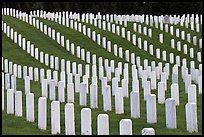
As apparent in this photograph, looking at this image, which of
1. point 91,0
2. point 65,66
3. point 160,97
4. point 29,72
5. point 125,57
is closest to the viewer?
point 160,97

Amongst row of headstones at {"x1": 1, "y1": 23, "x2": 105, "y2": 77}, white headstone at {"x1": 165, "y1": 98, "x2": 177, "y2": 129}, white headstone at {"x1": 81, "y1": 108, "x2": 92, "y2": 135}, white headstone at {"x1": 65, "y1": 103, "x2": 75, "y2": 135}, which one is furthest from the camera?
row of headstones at {"x1": 1, "y1": 23, "x2": 105, "y2": 77}

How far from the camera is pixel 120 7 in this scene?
153 feet

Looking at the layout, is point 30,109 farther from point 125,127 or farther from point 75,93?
point 75,93

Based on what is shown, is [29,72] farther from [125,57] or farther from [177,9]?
[177,9]

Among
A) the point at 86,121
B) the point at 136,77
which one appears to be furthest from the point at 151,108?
the point at 136,77

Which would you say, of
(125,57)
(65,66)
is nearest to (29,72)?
(65,66)

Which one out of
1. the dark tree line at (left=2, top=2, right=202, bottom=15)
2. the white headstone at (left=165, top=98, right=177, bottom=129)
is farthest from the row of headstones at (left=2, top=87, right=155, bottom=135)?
the dark tree line at (left=2, top=2, right=202, bottom=15)

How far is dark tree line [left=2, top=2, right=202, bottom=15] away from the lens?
4094 centimetres

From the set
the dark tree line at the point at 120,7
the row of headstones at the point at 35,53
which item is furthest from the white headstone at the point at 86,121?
the dark tree line at the point at 120,7

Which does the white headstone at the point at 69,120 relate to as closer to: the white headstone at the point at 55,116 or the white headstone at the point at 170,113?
the white headstone at the point at 55,116

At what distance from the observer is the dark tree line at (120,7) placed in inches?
1612

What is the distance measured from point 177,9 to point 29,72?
27.9m

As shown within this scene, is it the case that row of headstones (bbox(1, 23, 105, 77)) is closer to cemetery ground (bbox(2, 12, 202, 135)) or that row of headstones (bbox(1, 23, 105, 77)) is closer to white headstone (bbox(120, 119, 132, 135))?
cemetery ground (bbox(2, 12, 202, 135))

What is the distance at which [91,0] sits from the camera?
Answer: 159 ft
